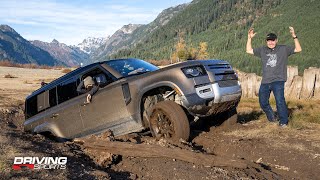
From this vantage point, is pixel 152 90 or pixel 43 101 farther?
pixel 43 101

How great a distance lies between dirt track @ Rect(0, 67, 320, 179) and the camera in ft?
15.8

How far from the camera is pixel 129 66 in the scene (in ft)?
25.1

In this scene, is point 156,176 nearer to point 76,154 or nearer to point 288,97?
point 76,154

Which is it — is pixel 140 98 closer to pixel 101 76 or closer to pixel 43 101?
pixel 101 76

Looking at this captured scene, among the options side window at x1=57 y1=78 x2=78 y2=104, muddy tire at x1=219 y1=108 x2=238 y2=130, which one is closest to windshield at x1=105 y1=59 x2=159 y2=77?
side window at x1=57 y1=78 x2=78 y2=104

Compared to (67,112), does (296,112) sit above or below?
below

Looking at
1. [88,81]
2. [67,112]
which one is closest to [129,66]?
[88,81]

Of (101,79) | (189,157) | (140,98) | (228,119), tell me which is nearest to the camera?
(189,157)

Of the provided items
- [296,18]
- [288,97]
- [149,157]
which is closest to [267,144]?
[149,157]

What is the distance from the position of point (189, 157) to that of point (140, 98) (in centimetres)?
173

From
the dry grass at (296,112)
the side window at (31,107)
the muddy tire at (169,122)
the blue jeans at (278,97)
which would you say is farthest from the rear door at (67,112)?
the dry grass at (296,112)

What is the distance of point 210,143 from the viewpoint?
7129 millimetres

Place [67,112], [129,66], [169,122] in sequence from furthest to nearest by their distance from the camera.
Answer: [67,112] < [129,66] < [169,122]

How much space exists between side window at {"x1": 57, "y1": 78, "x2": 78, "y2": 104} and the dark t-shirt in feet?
13.1
